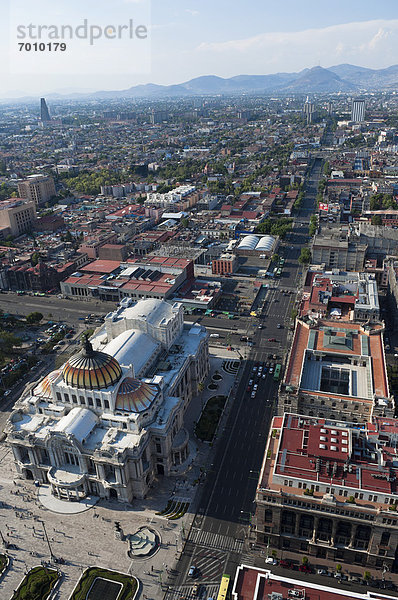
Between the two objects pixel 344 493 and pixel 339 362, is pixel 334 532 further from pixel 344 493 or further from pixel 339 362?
pixel 339 362

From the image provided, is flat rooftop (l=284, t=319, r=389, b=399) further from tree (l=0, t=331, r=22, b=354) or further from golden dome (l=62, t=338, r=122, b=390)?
tree (l=0, t=331, r=22, b=354)

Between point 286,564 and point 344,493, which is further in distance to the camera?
point 286,564

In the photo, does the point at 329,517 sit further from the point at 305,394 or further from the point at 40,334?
the point at 40,334

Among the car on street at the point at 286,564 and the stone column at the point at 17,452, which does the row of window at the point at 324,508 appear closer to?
the car on street at the point at 286,564

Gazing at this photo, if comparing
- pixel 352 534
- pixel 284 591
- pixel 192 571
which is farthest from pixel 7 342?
pixel 352 534

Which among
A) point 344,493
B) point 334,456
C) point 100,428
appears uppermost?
point 334,456
